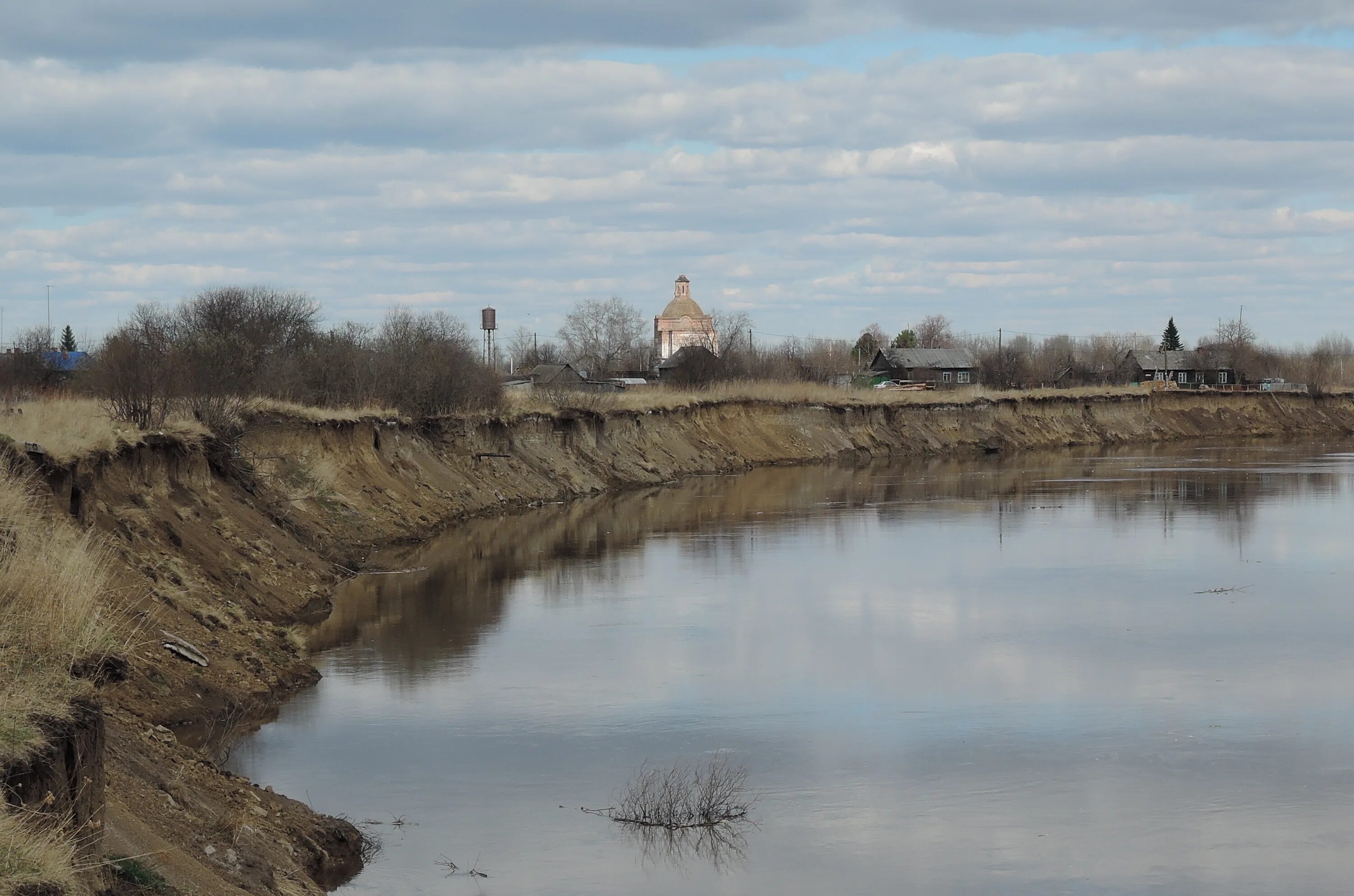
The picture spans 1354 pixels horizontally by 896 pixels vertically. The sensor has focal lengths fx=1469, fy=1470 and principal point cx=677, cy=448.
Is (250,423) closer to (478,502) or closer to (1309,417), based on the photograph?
(478,502)

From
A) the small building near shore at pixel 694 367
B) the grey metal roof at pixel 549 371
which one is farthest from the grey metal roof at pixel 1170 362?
the grey metal roof at pixel 549 371

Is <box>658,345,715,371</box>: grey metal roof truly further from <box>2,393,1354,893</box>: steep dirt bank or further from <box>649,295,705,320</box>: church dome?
<box>649,295,705,320</box>: church dome

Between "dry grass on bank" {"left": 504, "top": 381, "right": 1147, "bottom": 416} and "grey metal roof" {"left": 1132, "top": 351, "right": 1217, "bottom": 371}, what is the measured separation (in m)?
36.3

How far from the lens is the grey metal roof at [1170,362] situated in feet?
460

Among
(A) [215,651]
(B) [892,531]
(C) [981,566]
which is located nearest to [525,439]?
(B) [892,531]

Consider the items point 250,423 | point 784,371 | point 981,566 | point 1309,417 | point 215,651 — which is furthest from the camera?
point 1309,417

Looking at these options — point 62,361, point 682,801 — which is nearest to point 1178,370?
point 62,361

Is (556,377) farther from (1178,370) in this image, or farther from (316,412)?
(1178,370)

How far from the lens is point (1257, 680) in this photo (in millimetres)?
19734

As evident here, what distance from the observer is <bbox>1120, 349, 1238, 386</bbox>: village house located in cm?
13925

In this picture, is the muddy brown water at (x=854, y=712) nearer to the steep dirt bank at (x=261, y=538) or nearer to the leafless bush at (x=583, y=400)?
the steep dirt bank at (x=261, y=538)

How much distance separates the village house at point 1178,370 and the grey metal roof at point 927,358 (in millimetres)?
20767

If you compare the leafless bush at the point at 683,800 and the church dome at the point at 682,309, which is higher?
the church dome at the point at 682,309

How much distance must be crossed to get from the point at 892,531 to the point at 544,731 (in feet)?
75.7
